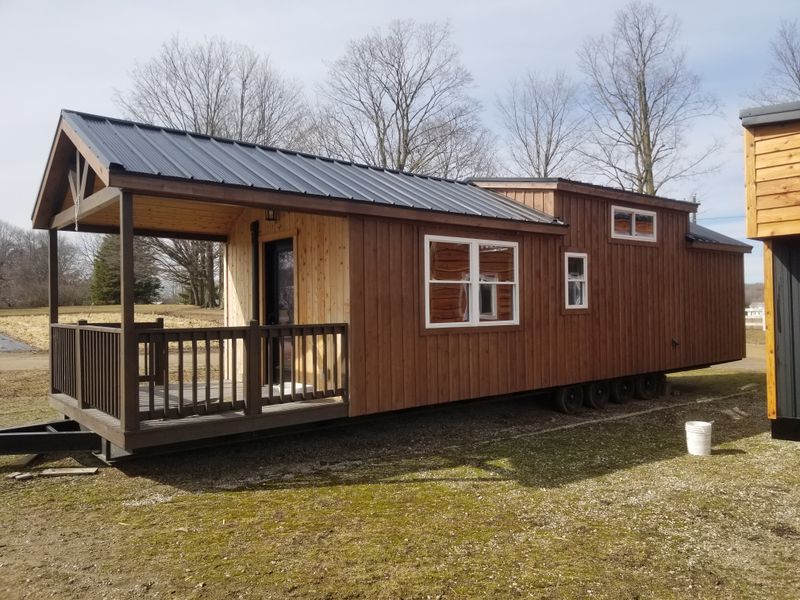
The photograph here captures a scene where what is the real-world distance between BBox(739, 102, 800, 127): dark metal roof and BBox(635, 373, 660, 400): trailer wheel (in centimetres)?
676

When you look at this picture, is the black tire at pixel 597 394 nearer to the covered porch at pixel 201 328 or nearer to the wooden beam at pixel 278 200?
the wooden beam at pixel 278 200

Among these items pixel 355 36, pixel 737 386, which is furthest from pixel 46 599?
pixel 355 36

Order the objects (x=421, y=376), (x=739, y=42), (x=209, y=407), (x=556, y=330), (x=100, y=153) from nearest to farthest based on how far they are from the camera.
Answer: (x=100, y=153)
(x=209, y=407)
(x=421, y=376)
(x=556, y=330)
(x=739, y=42)

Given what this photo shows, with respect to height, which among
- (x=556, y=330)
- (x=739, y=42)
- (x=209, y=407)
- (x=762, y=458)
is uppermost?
(x=739, y=42)

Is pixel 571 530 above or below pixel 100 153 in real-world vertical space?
below

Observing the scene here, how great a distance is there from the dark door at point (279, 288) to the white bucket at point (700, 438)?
500 cm

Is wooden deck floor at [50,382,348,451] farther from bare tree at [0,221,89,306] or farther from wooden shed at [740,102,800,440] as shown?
bare tree at [0,221,89,306]

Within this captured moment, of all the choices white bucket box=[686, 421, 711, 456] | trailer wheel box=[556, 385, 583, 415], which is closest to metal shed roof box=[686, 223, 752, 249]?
trailer wheel box=[556, 385, 583, 415]

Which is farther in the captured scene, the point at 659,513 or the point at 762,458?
the point at 762,458

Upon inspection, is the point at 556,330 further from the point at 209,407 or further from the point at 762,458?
the point at 209,407

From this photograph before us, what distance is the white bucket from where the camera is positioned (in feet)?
22.6

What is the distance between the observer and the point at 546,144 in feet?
103

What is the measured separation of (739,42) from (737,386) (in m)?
9.52

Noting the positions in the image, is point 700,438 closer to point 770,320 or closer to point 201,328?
point 770,320
